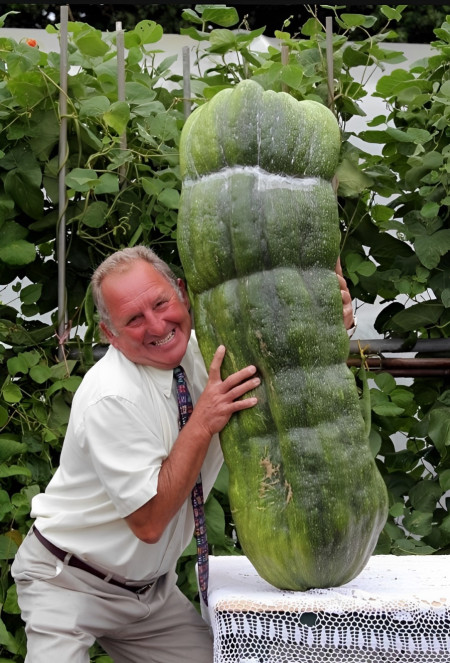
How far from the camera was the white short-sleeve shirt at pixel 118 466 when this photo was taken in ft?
8.31

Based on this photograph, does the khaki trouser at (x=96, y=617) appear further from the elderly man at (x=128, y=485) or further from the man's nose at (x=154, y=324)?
the man's nose at (x=154, y=324)

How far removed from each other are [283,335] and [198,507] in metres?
0.62

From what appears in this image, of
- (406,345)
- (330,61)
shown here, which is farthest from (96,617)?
(330,61)

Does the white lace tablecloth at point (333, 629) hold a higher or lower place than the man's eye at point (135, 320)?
lower

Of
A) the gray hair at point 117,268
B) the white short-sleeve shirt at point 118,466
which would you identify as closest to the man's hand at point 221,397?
the white short-sleeve shirt at point 118,466

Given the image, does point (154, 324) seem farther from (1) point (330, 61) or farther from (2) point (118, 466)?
(1) point (330, 61)

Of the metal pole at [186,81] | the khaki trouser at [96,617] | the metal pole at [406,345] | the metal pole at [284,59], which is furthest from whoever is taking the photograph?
the metal pole at [406,345]

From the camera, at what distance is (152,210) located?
11.5ft

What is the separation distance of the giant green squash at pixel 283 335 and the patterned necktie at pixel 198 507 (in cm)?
20

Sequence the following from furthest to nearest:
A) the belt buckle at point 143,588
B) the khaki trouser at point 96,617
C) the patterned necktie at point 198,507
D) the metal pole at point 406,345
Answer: the metal pole at point 406,345 → the belt buckle at point 143,588 → the khaki trouser at point 96,617 → the patterned necktie at point 198,507

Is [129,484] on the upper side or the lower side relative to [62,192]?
lower

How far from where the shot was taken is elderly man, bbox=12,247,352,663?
98.7 inches

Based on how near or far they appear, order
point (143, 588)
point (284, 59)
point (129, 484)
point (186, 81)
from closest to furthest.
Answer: point (129, 484) → point (143, 588) → point (284, 59) → point (186, 81)

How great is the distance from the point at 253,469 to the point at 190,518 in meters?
0.55
